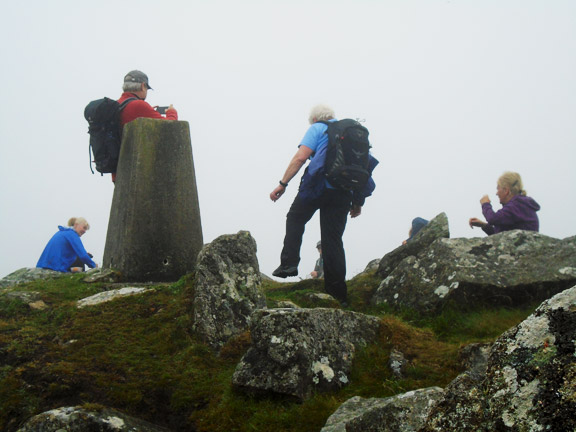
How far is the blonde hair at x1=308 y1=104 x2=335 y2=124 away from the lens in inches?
403

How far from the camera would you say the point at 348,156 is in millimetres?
9516

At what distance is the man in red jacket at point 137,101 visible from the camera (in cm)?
1087

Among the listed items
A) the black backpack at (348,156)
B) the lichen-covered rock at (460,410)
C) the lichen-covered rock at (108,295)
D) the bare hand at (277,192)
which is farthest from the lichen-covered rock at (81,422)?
the black backpack at (348,156)

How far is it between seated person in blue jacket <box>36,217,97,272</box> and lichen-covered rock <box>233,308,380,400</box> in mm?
7140

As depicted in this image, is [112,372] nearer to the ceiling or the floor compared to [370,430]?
nearer to the ceiling

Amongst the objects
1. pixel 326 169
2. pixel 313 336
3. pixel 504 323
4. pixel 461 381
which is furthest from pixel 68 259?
pixel 461 381

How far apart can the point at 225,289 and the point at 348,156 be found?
10.4 ft

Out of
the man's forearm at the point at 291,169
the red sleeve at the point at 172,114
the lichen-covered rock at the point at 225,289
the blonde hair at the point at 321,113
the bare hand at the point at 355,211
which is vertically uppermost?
the red sleeve at the point at 172,114

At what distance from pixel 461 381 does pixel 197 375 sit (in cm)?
428

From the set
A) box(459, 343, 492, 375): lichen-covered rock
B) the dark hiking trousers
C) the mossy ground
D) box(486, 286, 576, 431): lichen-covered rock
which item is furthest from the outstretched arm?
box(486, 286, 576, 431): lichen-covered rock

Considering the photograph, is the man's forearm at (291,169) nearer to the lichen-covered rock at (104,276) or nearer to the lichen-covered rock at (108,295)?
the lichen-covered rock at (108,295)

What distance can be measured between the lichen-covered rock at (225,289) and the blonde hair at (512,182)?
15.8ft

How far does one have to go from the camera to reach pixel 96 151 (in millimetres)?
11070

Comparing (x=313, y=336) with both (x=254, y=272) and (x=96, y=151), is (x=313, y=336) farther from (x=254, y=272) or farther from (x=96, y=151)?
(x=96, y=151)
